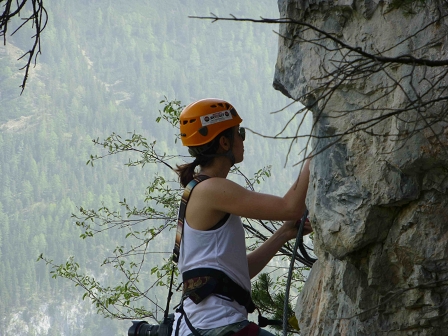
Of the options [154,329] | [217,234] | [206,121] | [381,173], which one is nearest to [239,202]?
[217,234]

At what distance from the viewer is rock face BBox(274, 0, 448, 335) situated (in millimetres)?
2426

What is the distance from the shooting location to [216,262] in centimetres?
268

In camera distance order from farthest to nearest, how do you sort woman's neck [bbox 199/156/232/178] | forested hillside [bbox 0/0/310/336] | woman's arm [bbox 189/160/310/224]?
forested hillside [bbox 0/0/310/336] < woman's neck [bbox 199/156/232/178] < woman's arm [bbox 189/160/310/224]

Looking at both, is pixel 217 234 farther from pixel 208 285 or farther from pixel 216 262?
pixel 208 285

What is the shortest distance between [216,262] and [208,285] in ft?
0.37

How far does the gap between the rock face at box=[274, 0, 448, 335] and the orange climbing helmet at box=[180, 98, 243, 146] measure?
0.39 meters

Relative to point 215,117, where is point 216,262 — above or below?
below

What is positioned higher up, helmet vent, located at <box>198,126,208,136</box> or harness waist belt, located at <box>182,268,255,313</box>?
helmet vent, located at <box>198,126,208,136</box>

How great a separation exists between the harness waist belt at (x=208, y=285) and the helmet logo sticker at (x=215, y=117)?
74 cm

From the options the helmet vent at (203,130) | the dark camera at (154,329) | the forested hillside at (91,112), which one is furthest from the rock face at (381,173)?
the forested hillside at (91,112)

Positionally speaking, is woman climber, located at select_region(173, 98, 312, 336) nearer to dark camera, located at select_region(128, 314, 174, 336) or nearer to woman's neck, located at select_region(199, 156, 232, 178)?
woman's neck, located at select_region(199, 156, 232, 178)

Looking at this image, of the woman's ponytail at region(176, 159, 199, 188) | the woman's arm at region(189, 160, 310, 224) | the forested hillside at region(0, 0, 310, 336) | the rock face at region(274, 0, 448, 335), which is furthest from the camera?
the forested hillside at region(0, 0, 310, 336)

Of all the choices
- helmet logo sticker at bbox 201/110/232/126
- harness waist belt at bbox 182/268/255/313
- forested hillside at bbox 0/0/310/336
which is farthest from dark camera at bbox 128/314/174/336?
forested hillside at bbox 0/0/310/336

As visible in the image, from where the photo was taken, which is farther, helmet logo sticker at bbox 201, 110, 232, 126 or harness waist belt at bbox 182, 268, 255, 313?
helmet logo sticker at bbox 201, 110, 232, 126
